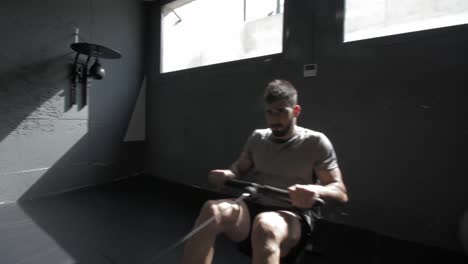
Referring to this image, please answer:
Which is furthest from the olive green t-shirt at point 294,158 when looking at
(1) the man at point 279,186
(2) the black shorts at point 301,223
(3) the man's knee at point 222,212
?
(3) the man's knee at point 222,212

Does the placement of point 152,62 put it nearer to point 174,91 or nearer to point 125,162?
point 174,91

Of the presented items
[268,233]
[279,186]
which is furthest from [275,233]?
[279,186]

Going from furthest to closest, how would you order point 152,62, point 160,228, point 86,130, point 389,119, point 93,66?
point 152,62 < point 86,130 < point 93,66 < point 160,228 < point 389,119

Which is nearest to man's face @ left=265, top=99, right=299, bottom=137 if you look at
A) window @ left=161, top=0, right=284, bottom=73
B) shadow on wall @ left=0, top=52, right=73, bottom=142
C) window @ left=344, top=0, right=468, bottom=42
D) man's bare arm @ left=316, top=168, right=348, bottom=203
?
man's bare arm @ left=316, top=168, right=348, bottom=203

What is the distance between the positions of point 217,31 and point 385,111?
1.98 meters

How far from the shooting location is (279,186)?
49.4 inches

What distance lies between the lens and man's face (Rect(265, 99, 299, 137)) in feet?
3.86

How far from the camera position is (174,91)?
127 inches

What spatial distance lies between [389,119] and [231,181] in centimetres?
134

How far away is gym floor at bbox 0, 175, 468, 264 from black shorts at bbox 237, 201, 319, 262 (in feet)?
1.73

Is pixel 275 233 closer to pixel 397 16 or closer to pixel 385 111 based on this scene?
pixel 385 111

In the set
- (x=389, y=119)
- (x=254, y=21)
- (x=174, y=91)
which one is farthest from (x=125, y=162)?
(x=389, y=119)

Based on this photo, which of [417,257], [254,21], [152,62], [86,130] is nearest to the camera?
[417,257]

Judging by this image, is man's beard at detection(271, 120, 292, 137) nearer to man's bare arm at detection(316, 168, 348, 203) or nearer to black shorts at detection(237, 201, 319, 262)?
man's bare arm at detection(316, 168, 348, 203)
